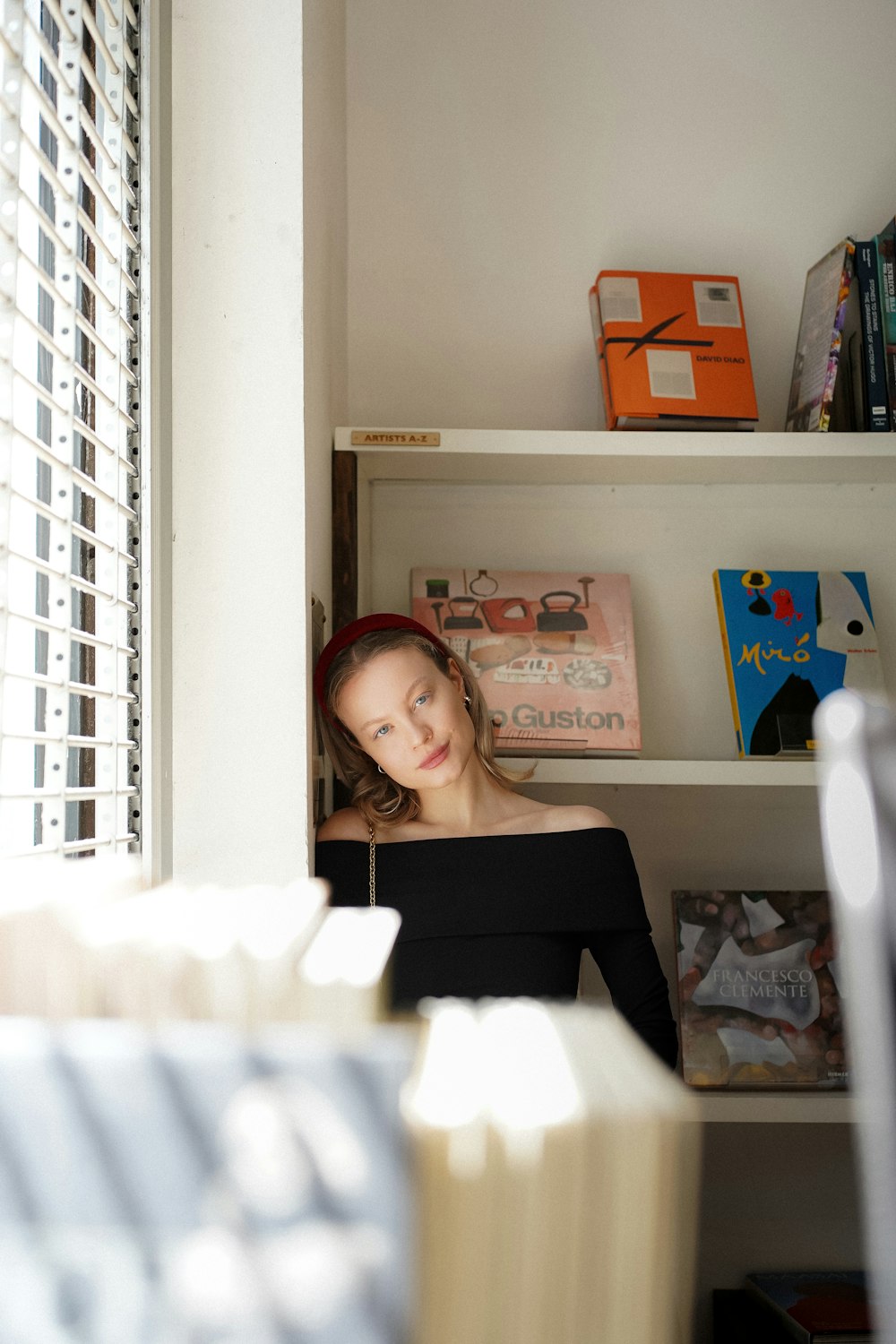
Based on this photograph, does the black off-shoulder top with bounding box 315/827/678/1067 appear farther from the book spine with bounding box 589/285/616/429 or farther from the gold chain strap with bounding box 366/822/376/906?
the book spine with bounding box 589/285/616/429

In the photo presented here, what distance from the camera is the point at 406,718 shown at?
1.51m

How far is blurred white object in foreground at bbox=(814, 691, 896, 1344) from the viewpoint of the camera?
0.26m

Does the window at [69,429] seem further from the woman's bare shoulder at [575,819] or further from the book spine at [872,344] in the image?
the book spine at [872,344]

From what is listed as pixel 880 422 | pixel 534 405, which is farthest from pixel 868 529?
pixel 534 405

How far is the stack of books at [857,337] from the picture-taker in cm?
180

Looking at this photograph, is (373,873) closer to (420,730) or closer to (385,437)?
(420,730)

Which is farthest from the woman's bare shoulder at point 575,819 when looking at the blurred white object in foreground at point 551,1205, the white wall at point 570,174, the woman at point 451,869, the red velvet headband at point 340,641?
the blurred white object in foreground at point 551,1205

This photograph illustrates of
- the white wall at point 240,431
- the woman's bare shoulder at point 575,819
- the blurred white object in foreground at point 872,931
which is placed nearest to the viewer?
the blurred white object in foreground at point 872,931

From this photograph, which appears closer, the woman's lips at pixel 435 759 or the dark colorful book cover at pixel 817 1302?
the woman's lips at pixel 435 759

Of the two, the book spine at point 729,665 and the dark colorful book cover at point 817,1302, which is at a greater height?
the book spine at point 729,665

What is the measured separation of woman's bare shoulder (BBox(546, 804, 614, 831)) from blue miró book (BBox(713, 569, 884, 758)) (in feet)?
1.24

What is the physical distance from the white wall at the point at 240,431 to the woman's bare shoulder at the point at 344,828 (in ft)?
0.80

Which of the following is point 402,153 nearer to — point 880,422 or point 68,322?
point 880,422

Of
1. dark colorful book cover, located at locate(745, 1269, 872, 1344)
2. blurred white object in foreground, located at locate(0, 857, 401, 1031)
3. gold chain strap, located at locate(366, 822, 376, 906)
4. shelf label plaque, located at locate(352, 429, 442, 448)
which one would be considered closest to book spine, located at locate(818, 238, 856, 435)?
shelf label plaque, located at locate(352, 429, 442, 448)
